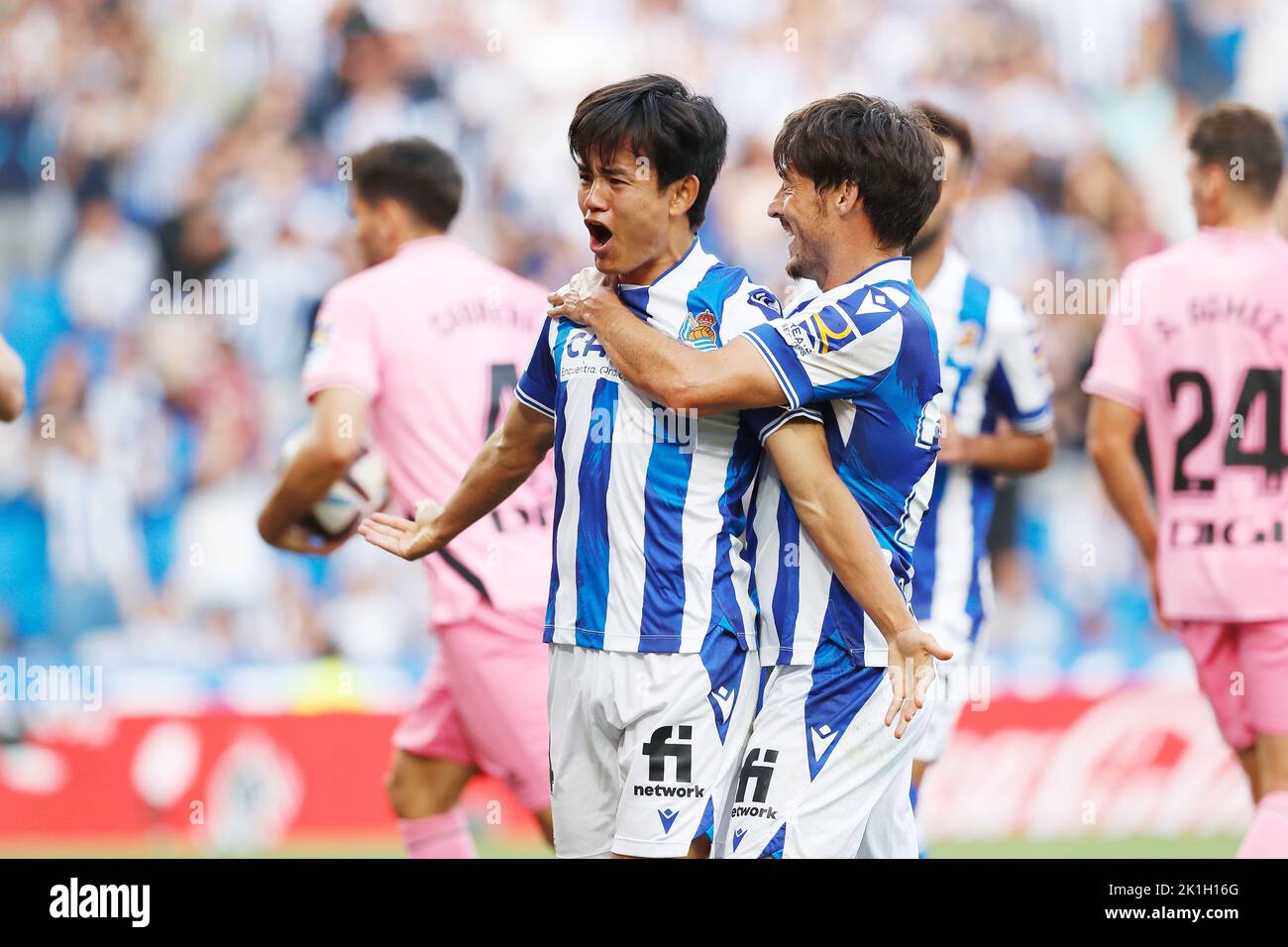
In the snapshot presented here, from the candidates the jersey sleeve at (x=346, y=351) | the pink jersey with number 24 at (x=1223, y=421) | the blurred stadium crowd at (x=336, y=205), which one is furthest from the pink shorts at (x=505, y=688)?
the blurred stadium crowd at (x=336, y=205)

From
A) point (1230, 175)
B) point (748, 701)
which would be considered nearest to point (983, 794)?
point (1230, 175)

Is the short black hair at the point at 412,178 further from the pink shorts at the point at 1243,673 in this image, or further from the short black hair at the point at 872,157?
the pink shorts at the point at 1243,673

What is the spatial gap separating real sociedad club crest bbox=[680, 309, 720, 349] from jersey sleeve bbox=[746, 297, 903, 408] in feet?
0.40

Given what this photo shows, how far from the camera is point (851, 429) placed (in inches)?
133

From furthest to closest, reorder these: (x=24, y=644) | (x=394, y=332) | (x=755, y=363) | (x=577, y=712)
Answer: (x=24, y=644), (x=394, y=332), (x=577, y=712), (x=755, y=363)

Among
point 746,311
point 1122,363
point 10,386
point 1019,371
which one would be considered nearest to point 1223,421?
point 1122,363

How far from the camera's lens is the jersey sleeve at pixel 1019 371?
5.36 metres

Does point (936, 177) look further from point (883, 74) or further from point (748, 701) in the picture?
point (883, 74)

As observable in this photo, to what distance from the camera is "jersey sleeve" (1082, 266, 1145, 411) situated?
5.64 meters

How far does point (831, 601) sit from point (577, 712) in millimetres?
571

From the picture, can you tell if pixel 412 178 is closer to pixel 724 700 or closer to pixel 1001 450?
pixel 1001 450

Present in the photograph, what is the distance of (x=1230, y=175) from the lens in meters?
→ 5.49

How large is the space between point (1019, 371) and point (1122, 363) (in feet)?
1.69
